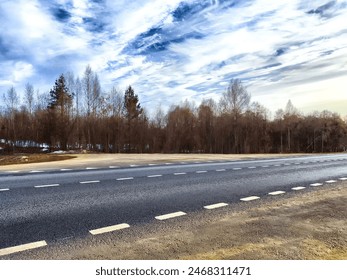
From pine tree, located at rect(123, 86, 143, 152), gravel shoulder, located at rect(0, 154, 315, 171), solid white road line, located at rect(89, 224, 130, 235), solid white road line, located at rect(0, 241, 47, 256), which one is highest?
pine tree, located at rect(123, 86, 143, 152)

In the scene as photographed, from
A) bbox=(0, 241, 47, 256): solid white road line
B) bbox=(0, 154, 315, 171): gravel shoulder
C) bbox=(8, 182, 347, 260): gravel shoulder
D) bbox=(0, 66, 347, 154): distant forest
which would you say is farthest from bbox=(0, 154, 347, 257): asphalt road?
bbox=(0, 66, 347, 154): distant forest

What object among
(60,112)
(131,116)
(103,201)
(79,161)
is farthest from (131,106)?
(103,201)

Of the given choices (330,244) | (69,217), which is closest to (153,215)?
(69,217)

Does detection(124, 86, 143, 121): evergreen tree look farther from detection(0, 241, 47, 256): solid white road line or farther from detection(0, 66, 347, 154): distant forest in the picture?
detection(0, 241, 47, 256): solid white road line

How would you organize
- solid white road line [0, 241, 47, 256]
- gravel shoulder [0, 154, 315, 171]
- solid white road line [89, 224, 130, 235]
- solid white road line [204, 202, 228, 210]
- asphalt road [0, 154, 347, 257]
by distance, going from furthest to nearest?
gravel shoulder [0, 154, 315, 171] < solid white road line [204, 202, 228, 210] < asphalt road [0, 154, 347, 257] < solid white road line [89, 224, 130, 235] < solid white road line [0, 241, 47, 256]

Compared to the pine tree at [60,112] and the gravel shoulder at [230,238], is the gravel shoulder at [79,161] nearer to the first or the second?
the gravel shoulder at [230,238]

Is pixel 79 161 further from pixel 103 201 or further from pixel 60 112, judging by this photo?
pixel 60 112

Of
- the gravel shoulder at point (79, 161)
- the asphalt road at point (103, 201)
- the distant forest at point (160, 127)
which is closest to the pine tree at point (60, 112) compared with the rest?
the distant forest at point (160, 127)

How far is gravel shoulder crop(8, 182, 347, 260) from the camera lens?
3.56 meters

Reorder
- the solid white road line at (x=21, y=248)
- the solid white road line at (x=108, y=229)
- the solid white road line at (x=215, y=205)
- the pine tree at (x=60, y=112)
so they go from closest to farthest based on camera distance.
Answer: the solid white road line at (x=21, y=248)
the solid white road line at (x=108, y=229)
the solid white road line at (x=215, y=205)
the pine tree at (x=60, y=112)

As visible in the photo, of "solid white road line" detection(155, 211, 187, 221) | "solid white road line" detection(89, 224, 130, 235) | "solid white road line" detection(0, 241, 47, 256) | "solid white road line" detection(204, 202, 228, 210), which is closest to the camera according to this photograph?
"solid white road line" detection(0, 241, 47, 256)

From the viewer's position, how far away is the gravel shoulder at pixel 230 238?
11.7ft

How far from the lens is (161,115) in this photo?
5944 cm

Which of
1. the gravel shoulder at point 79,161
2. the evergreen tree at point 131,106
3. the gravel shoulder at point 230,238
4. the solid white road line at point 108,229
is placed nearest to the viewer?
the gravel shoulder at point 230,238
